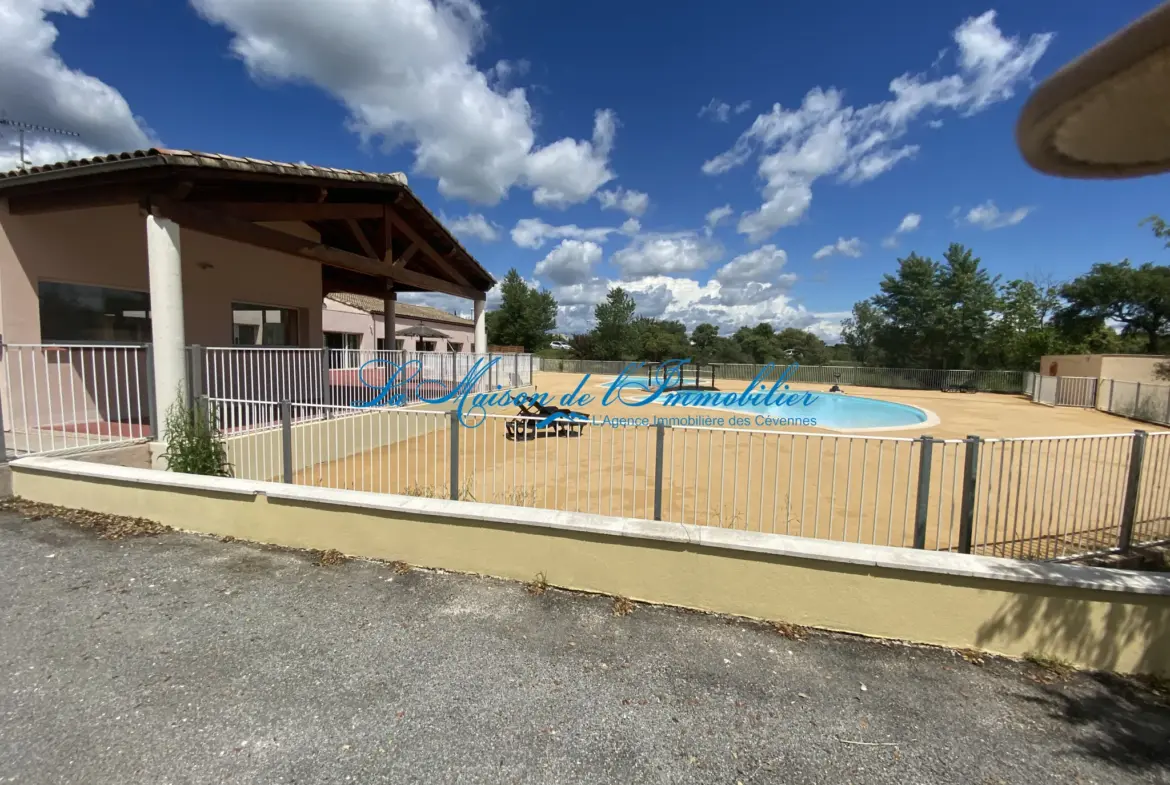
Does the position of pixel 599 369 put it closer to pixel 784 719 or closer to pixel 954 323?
pixel 954 323

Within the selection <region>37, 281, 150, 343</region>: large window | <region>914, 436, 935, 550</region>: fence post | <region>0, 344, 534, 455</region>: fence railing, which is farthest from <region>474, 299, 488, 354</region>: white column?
<region>914, 436, 935, 550</region>: fence post

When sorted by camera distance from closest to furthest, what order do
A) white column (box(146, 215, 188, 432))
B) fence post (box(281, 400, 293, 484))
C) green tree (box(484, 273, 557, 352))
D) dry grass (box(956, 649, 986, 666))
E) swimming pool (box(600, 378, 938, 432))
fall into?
dry grass (box(956, 649, 986, 666))
fence post (box(281, 400, 293, 484))
white column (box(146, 215, 188, 432))
swimming pool (box(600, 378, 938, 432))
green tree (box(484, 273, 557, 352))

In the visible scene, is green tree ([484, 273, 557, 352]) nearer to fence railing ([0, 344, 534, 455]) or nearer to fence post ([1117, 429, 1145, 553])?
fence railing ([0, 344, 534, 455])

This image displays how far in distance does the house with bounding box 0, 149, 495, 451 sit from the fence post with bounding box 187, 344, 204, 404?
29 mm

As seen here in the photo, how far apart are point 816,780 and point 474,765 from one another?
50.2 inches

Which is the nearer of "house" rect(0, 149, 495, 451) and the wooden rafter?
"house" rect(0, 149, 495, 451)

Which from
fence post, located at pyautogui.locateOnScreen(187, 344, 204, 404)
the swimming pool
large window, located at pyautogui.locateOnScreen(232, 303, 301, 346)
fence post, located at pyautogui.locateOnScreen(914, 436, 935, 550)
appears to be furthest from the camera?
the swimming pool

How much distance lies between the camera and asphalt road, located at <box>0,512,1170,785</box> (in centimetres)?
179

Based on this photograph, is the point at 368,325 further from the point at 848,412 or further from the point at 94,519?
the point at 848,412

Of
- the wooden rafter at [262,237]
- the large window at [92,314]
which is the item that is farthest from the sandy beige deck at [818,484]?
the large window at [92,314]

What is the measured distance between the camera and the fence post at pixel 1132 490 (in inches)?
148

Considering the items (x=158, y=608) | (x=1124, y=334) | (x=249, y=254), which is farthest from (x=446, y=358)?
(x=1124, y=334)

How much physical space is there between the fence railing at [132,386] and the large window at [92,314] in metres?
0.27

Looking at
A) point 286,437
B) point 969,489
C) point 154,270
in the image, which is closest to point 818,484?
point 969,489
